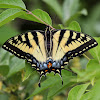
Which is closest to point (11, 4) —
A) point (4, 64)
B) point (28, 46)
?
point (28, 46)

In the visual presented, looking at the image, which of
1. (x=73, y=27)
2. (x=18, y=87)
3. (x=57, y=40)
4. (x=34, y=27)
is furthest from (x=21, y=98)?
(x=34, y=27)

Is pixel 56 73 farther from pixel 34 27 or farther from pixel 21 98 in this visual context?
pixel 34 27

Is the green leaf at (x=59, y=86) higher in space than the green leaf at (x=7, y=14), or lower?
lower

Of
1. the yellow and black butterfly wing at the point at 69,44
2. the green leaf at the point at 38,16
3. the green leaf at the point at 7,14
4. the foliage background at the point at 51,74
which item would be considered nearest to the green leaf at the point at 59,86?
the foliage background at the point at 51,74

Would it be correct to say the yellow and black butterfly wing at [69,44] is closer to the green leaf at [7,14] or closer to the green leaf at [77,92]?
the green leaf at [77,92]

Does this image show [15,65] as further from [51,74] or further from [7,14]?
[7,14]

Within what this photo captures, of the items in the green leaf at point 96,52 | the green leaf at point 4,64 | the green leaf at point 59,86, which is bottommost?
the green leaf at point 4,64

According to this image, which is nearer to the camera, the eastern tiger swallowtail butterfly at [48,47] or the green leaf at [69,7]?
the eastern tiger swallowtail butterfly at [48,47]

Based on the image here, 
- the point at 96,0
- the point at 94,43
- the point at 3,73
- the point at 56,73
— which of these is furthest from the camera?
the point at 96,0

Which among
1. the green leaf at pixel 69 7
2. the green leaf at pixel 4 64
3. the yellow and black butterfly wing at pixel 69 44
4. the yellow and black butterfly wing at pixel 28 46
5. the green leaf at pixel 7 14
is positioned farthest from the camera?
the green leaf at pixel 69 7
